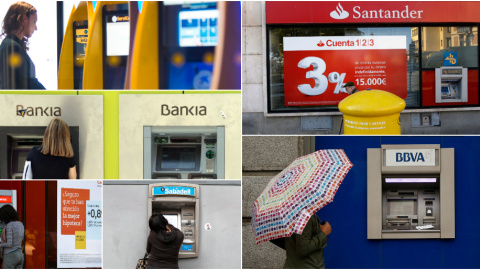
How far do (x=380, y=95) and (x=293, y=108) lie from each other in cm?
253

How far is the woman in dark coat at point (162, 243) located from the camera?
5504mm

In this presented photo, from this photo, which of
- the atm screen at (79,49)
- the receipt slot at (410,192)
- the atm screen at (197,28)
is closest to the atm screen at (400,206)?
the receipt slot at (410,192)

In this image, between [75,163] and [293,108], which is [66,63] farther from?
[293,108]

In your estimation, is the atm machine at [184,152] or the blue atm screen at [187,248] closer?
the atm machine at [184,152]

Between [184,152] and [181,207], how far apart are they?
0.59 metres

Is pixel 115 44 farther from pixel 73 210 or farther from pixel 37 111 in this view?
pixel 73 210

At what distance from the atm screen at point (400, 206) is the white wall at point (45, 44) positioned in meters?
3.60

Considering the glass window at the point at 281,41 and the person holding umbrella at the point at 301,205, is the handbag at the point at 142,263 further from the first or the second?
the glass window at the point at 281,41

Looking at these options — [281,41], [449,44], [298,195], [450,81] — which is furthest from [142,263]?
[449,44]

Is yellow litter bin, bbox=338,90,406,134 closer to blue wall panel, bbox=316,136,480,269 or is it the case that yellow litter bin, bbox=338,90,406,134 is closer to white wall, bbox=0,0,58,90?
blue wall panel, bbox=316,136,480,269

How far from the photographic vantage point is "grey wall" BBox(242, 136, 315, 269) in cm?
632

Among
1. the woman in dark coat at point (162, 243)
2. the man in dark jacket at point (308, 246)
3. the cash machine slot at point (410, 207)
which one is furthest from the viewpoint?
the cash machine slot at point (410, 207)

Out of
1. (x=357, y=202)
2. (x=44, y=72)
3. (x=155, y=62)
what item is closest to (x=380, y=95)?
(x=357, y=202)

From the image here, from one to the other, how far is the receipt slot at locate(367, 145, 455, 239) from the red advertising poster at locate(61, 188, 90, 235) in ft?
9.46
